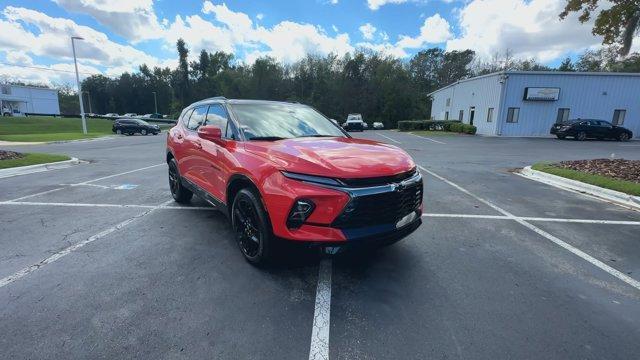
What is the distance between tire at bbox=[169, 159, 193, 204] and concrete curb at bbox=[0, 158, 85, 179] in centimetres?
615

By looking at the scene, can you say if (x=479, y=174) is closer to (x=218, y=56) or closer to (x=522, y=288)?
(x=522, y=288)

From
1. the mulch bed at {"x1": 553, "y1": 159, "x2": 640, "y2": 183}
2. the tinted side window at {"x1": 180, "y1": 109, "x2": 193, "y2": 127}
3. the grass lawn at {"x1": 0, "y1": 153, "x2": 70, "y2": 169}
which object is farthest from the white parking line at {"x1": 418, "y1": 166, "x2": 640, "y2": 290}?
the grass lawn at {"x1": 0, "y1": 153, "x2": 70, "y2": 169}

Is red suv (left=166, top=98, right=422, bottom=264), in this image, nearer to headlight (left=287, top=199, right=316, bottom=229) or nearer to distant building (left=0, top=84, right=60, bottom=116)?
headlight (left=287, top=199, right=316, bottom=229)

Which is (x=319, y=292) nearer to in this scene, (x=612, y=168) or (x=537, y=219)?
(x=537, y=219)

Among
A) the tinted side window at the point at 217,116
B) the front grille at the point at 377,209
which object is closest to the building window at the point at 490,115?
the tinted side window at the point at 217,116

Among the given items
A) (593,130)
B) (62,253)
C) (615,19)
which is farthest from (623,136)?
(62,253)

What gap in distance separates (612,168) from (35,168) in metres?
16.4

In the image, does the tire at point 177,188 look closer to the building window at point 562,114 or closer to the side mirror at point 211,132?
the side mirror at point 211,132

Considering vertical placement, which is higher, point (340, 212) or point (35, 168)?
point (340, 212)

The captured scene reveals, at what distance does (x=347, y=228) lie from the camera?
2.91 meters

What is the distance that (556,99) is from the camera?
27109 mm

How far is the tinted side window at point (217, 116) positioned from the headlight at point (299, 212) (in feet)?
6.19

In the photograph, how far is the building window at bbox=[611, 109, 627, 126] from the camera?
27.9 metres

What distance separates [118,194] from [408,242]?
19.6 ft
